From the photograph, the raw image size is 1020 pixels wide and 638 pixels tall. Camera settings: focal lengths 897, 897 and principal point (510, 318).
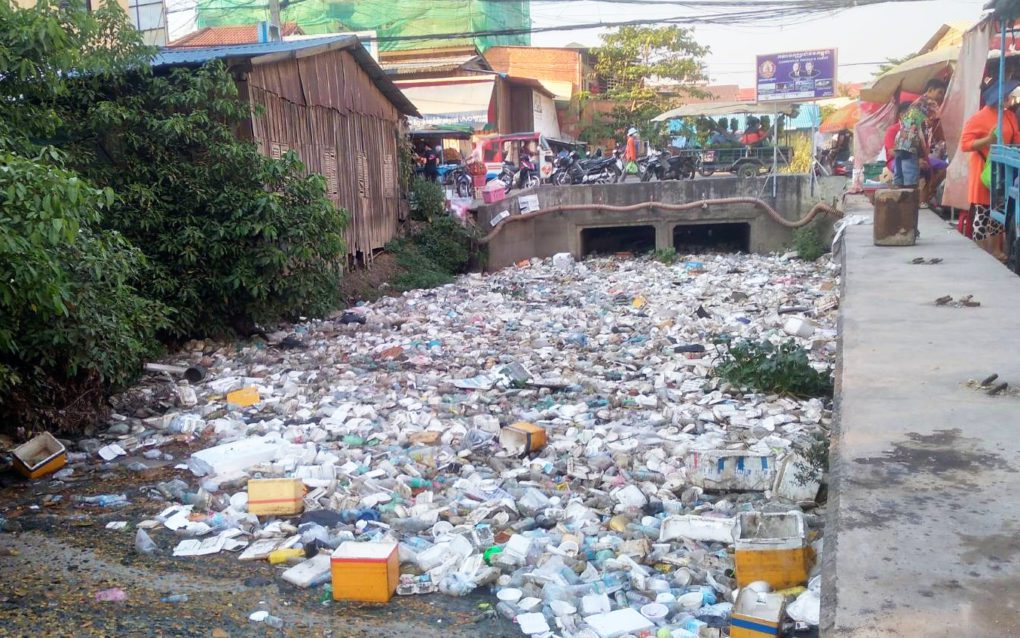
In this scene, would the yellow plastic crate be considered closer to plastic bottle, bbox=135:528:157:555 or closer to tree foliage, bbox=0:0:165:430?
tree foliage, bbox=0:0:165:430

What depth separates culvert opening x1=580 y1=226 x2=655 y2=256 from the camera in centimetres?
1909

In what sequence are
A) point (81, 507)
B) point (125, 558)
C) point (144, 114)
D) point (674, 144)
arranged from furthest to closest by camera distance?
Result: point (674, 144) → point (144, 114) → point (81, 507) → point (125, 558)

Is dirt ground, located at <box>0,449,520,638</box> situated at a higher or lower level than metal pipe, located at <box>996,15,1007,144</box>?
lower

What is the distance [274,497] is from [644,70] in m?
27.3

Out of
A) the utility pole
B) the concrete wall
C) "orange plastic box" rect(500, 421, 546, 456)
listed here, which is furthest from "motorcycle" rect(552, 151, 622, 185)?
"orange plastic box" rect(500, 421, 546, 456)

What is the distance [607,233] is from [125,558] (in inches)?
630

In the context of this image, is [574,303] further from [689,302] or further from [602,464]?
[602,464]

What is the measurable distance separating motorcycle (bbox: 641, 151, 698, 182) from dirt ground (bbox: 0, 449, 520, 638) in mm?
15704

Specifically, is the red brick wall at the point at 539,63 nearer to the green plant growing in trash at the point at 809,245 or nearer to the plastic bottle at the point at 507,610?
the green plant growing in trash at the point at 809,245

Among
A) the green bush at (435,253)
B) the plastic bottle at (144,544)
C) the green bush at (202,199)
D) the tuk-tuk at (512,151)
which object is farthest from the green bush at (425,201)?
the plastic bottle at (144,544)

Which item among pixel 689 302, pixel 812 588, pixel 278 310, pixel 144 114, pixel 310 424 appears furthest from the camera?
pixel 689 302

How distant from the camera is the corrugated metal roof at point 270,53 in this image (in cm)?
898

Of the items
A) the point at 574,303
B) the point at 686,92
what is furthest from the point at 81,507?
the point at 686,92

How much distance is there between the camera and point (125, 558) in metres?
4.21
